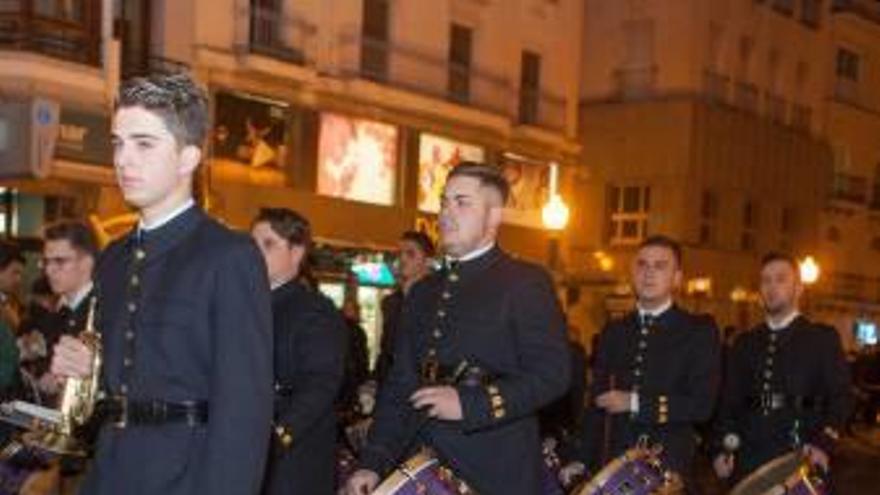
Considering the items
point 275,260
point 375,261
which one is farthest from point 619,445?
point 375,261

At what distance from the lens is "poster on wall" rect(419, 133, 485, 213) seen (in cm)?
3066

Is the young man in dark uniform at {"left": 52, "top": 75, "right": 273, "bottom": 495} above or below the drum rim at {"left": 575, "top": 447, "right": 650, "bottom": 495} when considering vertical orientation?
above

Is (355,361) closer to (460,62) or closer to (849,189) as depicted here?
(460,62)

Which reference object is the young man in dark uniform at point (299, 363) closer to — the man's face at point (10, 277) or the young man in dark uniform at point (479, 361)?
the young man in dark uniform at point (479, 361)

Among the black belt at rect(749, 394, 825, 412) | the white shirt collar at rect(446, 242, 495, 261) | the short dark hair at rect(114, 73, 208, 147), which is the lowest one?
the black belt at rect(749, 394, 825, 412)

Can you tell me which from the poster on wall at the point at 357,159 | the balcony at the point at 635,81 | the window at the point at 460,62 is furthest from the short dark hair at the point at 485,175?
the balcony at the point at 635,81

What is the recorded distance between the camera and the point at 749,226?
44.1m

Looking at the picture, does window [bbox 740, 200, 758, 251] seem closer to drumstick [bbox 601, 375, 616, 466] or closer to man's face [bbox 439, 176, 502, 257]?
drumstick [bbox 601, 375, 616, 466]

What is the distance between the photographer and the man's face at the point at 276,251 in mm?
7113

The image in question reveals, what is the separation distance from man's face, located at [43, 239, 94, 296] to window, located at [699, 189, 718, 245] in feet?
113

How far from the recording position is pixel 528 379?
18.9 feet

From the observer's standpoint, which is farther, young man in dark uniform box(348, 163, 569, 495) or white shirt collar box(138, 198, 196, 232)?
young man in dark uniform box(348, 163, 569, 495)

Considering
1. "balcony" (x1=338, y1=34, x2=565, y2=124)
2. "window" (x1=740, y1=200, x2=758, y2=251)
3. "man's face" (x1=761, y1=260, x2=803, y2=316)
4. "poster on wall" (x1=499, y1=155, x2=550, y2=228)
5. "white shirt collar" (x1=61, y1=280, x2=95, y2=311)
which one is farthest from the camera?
"window" (x1=740, y1=200, x2=758, y2=251)

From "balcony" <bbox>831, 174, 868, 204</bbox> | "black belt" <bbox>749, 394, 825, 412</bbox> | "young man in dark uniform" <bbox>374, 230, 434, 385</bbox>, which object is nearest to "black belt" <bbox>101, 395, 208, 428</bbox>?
"black belt" <bbox>749, 394, 825, 412</bbox>
